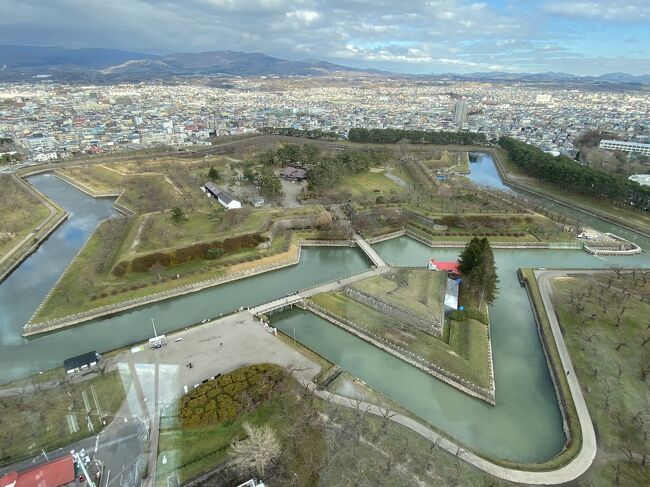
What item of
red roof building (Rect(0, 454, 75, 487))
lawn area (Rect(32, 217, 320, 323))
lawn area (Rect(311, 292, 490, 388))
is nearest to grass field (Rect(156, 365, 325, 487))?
red roof building (Rect(0, 454, 75, 487))

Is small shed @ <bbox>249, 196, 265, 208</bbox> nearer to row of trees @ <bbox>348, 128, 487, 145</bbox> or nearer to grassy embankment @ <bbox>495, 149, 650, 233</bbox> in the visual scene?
grassy embankment @ <bbox>495, 149, 650, 233</bbox>

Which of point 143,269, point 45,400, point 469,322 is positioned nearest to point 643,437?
point 469,322

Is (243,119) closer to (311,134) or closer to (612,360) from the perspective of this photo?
(311,134)

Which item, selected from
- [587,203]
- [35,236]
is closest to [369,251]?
[587,203]

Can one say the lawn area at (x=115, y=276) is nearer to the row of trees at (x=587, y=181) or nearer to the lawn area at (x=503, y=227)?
the lawn area at (x=503, y=227)

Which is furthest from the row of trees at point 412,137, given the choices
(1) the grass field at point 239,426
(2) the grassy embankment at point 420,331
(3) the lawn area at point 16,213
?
(1) the grass field at point 239,426
